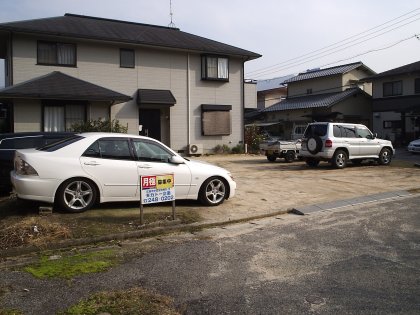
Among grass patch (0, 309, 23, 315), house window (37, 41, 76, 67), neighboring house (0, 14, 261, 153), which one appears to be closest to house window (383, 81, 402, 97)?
neighboring house (0, 14, 261, 153)

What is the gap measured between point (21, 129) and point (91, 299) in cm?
1596

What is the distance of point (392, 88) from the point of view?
3566 cm

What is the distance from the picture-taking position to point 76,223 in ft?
22.4

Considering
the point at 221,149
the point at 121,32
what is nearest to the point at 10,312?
the point at 121,32

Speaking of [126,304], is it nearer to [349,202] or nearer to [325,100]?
[349,202]

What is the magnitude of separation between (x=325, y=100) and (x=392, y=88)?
5.66 m

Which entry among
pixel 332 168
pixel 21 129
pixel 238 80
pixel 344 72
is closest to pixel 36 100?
pixel 21 129

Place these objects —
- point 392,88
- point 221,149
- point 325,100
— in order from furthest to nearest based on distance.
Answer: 1. point 325,100
2. point 392,88
3. point 221,149

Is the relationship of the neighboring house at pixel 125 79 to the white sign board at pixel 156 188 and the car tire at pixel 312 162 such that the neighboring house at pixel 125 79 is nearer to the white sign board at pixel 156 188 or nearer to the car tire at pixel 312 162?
the car tire at pixel 312 162

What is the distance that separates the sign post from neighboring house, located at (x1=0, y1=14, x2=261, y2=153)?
11.8m

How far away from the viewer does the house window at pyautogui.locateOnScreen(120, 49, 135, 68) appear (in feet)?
68.8

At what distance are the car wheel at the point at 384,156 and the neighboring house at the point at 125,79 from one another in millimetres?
8744

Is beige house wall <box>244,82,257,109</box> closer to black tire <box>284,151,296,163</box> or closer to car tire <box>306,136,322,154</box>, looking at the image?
black tire <box>284,151,296,163</box>

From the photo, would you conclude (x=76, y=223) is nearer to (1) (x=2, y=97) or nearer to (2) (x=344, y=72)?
(1) (x=2, y=97)
